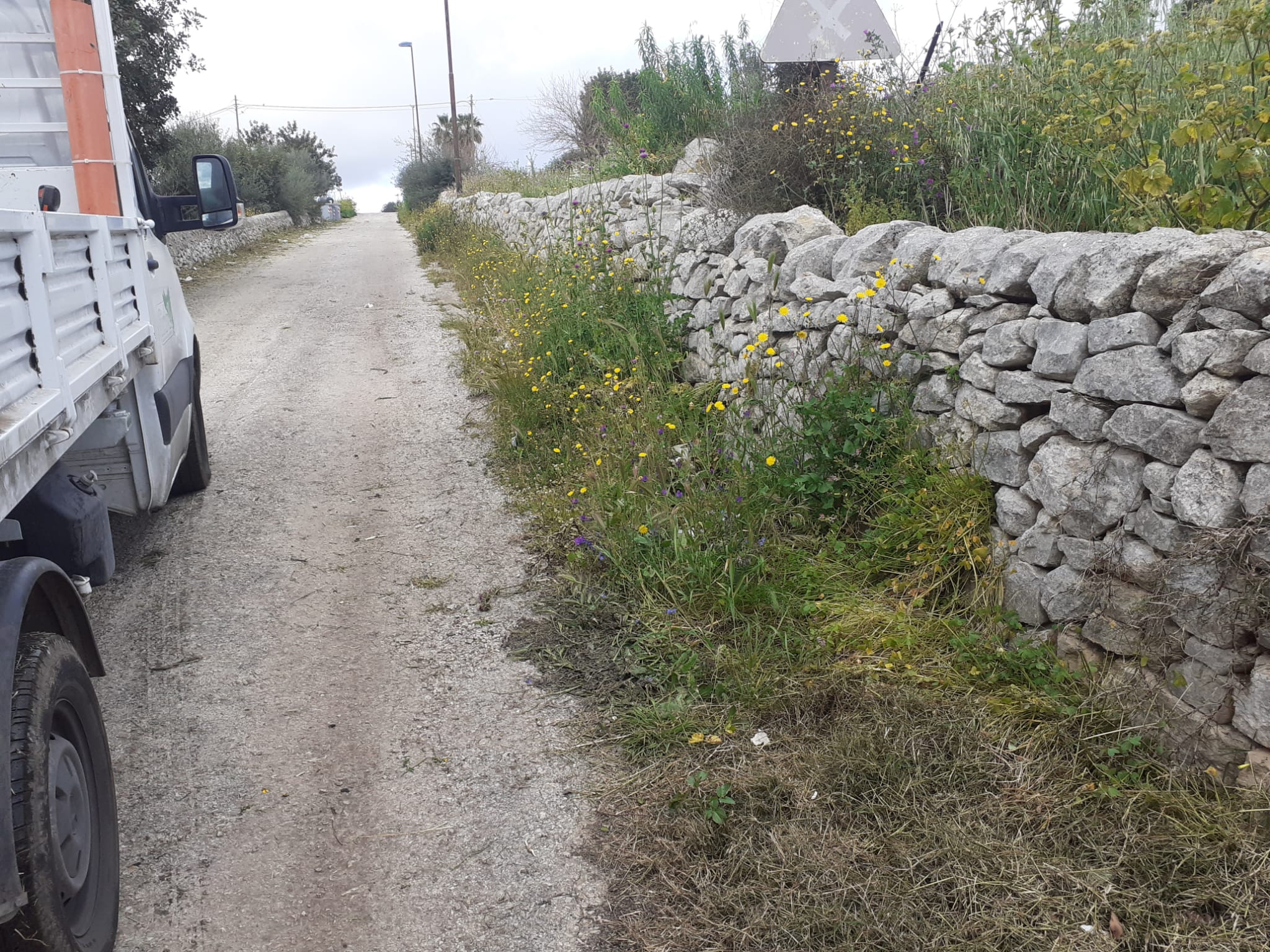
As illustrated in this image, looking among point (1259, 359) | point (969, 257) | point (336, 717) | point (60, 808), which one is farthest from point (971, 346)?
point (60, 808)

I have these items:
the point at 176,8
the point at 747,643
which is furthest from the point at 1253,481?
the point at 176,8

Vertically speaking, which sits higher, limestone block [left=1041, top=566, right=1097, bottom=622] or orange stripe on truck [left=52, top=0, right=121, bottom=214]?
orange stripe on truck [left=52, top=0, right=121, bottom=214]

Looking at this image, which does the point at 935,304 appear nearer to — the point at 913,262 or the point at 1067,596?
the point at 913,262

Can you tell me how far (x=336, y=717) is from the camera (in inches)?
151

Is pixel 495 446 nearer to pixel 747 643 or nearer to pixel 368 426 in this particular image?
pixel 368 426

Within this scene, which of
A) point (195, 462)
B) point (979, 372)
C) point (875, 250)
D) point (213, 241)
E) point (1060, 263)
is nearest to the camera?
point (1060, 263)

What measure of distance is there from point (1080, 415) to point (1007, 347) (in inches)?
18.8

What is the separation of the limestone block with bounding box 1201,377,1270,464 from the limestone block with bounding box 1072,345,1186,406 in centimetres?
19

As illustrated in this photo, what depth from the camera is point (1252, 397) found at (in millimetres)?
2752

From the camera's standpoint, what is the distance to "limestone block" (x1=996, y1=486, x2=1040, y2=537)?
11.9 ft

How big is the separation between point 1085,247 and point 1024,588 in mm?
1328

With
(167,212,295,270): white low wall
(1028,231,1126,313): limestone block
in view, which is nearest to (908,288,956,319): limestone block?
(1028,231,1126,313): limestone block

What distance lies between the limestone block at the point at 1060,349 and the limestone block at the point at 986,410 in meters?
0.21

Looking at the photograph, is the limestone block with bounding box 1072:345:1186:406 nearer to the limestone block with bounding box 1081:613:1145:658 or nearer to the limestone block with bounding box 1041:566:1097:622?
the limestone block with bounding box 1041:566:1097:622
